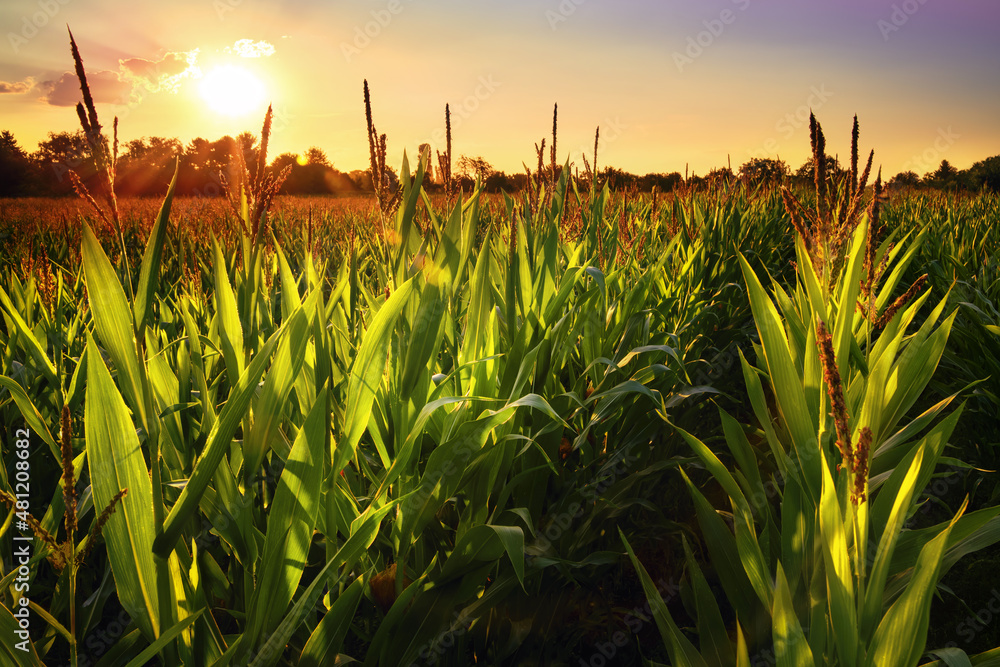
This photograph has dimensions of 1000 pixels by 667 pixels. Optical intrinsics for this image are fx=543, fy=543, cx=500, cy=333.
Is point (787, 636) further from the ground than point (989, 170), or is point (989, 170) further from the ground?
point (989, 170)

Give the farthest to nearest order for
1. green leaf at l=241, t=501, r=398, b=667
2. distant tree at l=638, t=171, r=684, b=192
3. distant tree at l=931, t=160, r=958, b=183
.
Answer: distant tree at l=931, t=160, r=958, b=183, distant tree at l=638, t=171, r=684, b=192, green leaf at l=241, t=501, r=398, b=667

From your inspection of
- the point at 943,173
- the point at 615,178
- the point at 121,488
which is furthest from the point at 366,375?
the point at 943,173

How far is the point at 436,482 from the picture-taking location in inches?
36.7

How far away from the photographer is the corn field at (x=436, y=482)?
64cm

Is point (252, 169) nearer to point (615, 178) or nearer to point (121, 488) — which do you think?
point (121, 488)

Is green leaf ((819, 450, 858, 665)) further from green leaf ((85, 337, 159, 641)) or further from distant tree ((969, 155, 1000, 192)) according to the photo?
distant tree ((969, 155, 1000, 192))

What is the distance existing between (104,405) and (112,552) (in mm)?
175

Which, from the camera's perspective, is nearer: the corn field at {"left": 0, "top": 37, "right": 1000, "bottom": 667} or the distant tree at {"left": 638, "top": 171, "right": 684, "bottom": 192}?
the corn field at {"left": 0, "top": 37, "right": 1000, "bottom": 667}

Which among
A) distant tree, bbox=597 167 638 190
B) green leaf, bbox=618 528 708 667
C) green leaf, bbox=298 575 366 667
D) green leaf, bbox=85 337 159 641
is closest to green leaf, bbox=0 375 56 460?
green leaf, bbox=85 337 159 641

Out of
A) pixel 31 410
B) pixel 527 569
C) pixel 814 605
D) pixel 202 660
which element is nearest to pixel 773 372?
pixel 814 605

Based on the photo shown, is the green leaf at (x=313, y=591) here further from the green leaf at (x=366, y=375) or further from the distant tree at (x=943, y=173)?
the distant tree at (x=943, y=173)

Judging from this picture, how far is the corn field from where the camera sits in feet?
2.09

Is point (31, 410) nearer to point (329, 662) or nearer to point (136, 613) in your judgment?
point (136, 613)

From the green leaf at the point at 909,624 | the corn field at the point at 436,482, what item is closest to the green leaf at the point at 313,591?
the corn field at the point at 436,482
